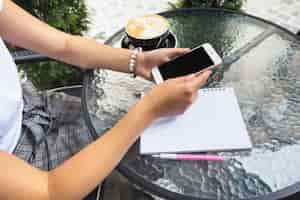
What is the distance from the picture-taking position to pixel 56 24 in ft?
4.38

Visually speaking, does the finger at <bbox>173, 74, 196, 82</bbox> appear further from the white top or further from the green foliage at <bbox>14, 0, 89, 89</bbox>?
the green foliage at <bbox>14, 0, 89, 89</bbox>

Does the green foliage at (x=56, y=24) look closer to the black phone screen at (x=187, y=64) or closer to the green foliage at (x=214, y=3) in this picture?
the green foliage at (x=214, y=3)

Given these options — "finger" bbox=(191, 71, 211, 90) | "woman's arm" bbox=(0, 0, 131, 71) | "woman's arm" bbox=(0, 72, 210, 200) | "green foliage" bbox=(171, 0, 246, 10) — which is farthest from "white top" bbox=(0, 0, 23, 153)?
"green foliage" bbox=(171, 0, 246, 10)

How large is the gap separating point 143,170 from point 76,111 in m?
0.31

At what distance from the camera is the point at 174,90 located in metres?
0.84

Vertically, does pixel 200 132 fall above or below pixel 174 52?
below

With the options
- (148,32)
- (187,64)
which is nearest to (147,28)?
(148,32)

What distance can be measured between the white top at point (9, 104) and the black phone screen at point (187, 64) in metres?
0.32

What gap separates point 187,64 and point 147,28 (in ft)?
0.46

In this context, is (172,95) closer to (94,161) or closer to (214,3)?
(94,161)

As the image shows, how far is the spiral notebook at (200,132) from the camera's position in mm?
862

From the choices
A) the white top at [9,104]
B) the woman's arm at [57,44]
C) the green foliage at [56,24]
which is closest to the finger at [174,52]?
the woman's arm at [57,44]

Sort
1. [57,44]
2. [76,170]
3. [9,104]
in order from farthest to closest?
1. [57,44]
2. [9,104]
3. [76,170]

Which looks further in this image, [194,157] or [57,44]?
[57,44]
